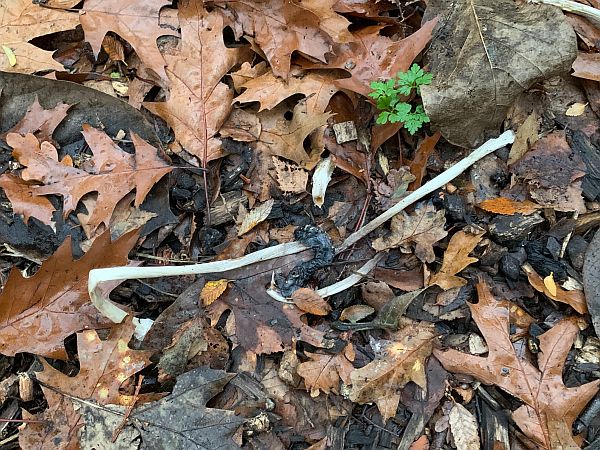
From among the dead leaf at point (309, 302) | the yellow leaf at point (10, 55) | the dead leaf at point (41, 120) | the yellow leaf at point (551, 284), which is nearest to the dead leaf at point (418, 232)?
the dead leaf at point (309, 302)

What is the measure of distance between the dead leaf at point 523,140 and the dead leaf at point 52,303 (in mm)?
1755

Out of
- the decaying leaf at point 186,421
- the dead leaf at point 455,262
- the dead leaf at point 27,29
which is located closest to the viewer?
the decaying leaf at point 186,421

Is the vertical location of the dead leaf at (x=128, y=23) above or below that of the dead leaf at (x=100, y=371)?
above

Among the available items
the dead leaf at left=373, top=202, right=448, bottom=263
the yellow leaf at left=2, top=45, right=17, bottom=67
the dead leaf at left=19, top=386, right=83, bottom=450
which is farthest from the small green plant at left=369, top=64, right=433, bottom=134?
the dead leaf at left=19, top=386, right=83, bottom=450

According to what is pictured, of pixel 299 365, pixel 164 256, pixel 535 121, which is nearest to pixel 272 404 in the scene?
pixel 299 365

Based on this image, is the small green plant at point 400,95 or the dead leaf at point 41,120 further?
the dead leaf at point 41,120

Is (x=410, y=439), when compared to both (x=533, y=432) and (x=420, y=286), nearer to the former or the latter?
(x=533, y=432)

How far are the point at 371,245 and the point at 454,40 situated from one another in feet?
3.18

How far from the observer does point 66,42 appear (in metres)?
2.60

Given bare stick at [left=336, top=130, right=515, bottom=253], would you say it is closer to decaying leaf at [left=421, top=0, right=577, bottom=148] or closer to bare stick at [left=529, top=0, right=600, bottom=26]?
decaying leaf at [left=421, top=0, right=577, bottom=148]

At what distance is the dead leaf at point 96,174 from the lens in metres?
2.39

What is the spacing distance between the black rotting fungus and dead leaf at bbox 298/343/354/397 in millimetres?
311

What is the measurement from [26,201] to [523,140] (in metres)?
2.24

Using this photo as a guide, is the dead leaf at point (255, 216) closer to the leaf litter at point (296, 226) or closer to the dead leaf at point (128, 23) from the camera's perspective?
the leaf litter at point (296, 226)
